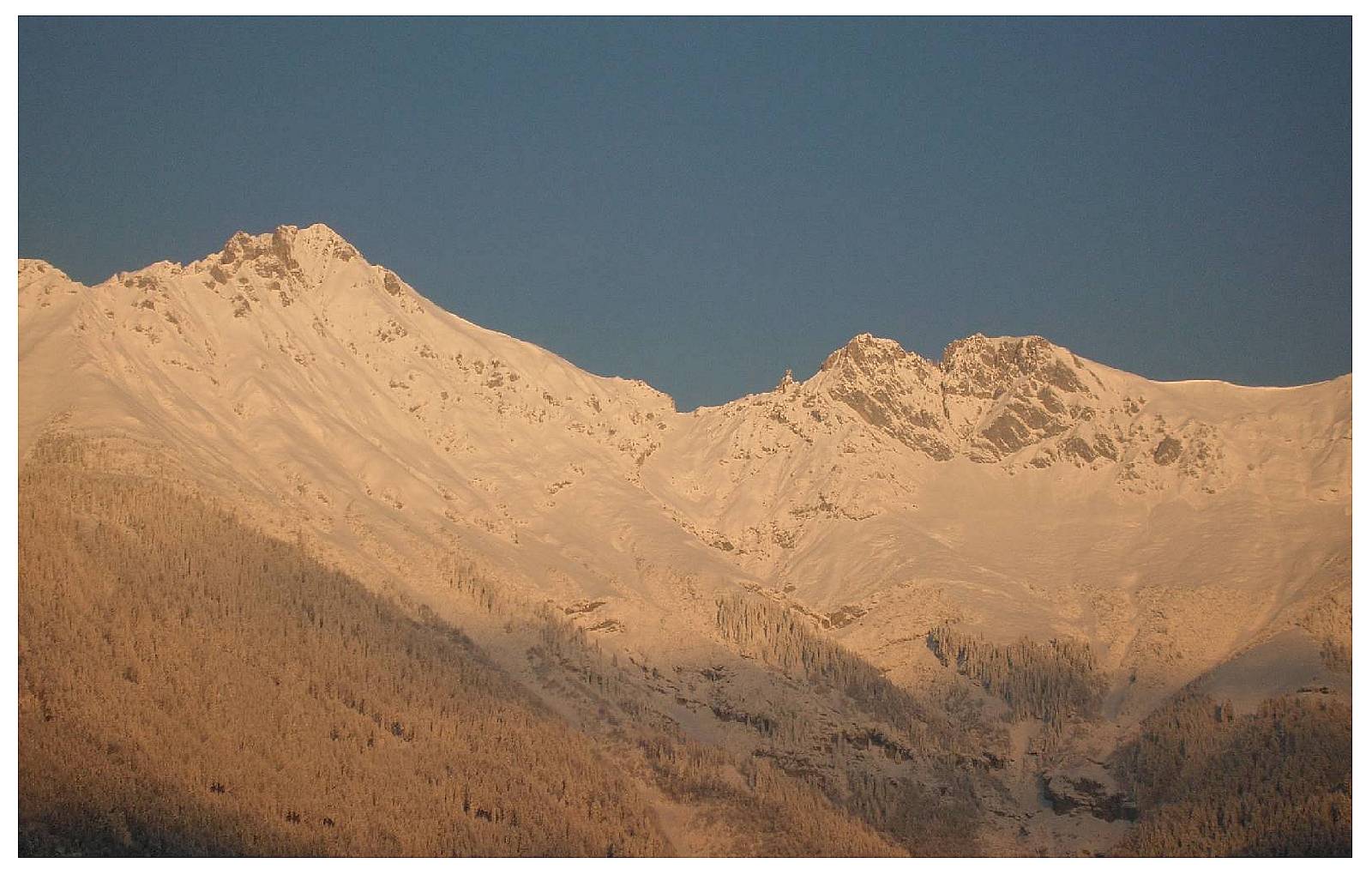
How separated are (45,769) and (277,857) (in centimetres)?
2277

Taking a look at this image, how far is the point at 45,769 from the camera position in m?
199

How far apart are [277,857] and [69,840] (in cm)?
1899

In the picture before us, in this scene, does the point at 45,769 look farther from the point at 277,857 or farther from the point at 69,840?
the point at 277,857

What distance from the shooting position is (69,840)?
630 feet

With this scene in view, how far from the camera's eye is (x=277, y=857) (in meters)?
200

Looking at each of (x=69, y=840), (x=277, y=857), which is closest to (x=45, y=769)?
(x=69, y=840)

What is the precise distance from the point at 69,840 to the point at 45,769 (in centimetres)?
961
